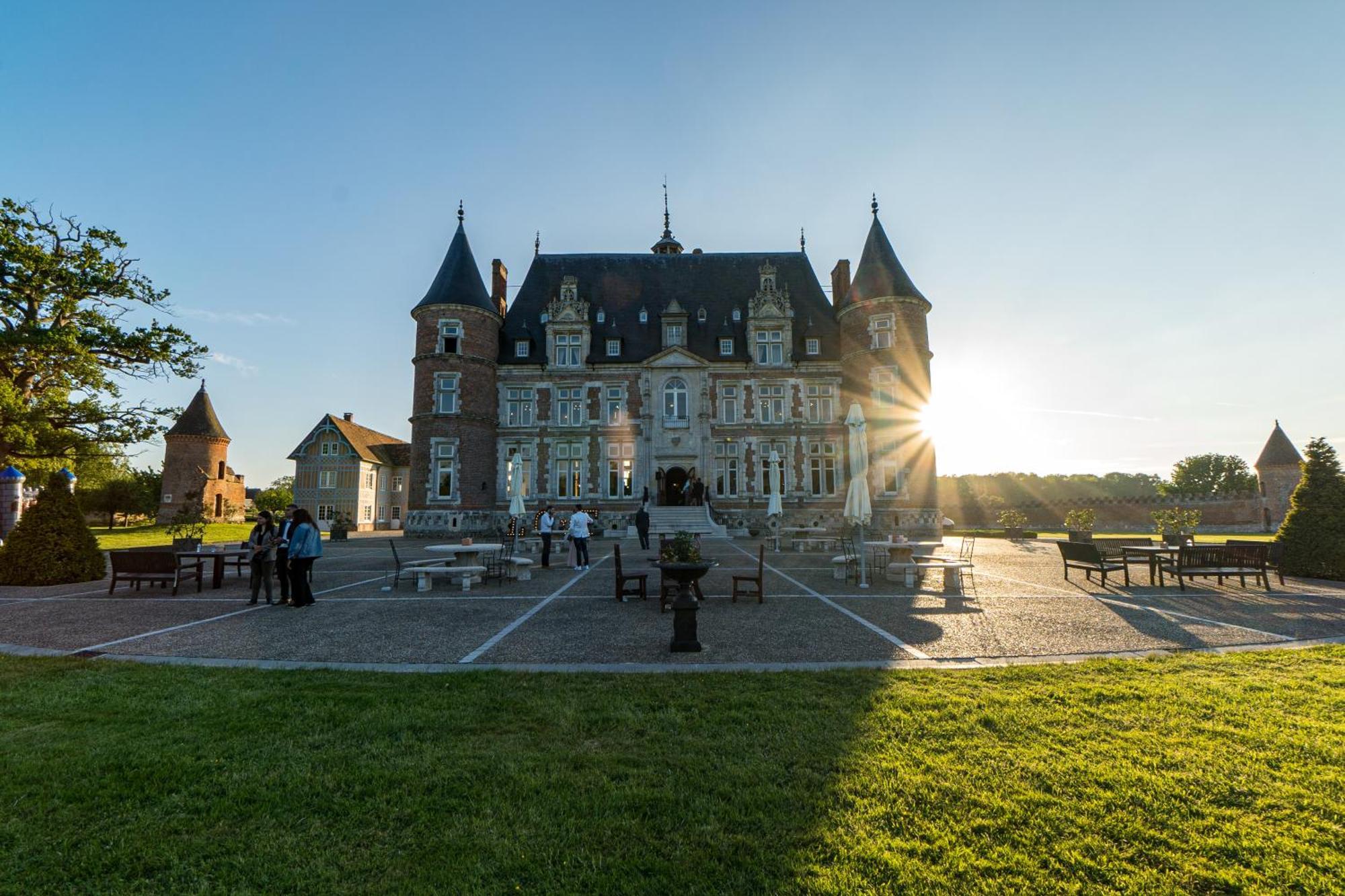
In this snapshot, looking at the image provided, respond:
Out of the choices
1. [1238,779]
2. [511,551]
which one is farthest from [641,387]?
[1238,779]

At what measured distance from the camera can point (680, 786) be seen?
3545mm

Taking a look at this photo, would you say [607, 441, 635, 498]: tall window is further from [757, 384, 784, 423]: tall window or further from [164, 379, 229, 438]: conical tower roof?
[164, 379, 229, 438]: conical tower roof

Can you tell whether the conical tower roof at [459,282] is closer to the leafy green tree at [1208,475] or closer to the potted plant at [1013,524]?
the potted plant at [1013,524]

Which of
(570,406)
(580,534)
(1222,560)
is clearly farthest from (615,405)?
(1222,560)

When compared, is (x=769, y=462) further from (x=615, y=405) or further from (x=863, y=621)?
(x=863, y=621)

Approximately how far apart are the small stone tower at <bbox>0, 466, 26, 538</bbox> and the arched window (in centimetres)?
2590

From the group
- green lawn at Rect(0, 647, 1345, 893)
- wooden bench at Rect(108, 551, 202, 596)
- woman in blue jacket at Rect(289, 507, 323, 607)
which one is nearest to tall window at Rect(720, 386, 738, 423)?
woman in blue jacket at Rect(289, 507, 323, 607)

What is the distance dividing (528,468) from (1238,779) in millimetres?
30102

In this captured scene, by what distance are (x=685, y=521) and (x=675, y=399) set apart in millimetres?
7280

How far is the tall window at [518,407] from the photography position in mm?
31734

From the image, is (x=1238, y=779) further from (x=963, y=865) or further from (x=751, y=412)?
(x=751, y=412)

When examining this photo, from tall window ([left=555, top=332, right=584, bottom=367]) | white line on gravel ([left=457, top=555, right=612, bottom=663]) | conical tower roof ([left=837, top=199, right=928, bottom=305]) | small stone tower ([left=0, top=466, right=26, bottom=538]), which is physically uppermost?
conical tower roof ([left=837, top=199, right=928, bottom=305])

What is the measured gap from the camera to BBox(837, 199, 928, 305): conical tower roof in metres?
29.5

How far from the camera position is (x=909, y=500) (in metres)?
28.6
